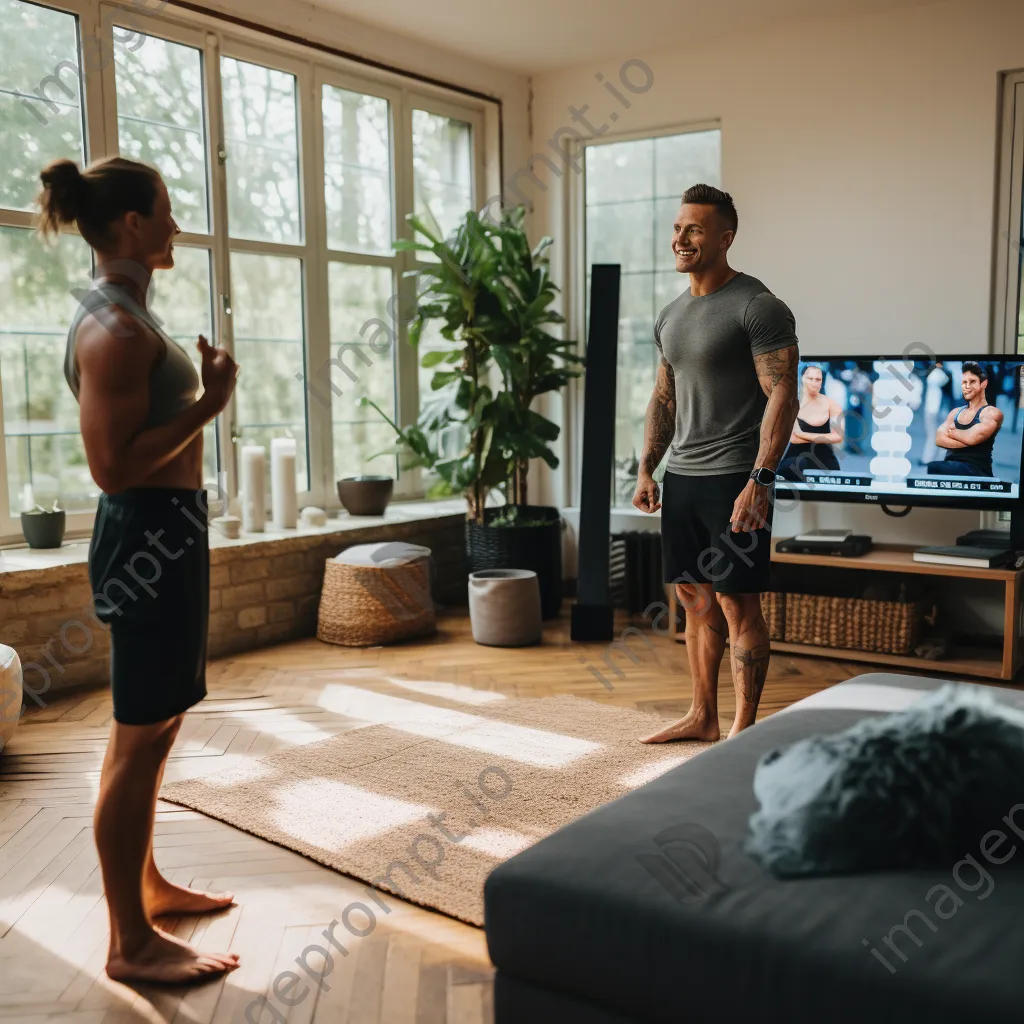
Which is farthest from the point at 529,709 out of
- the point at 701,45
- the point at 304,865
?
the point at 701,45

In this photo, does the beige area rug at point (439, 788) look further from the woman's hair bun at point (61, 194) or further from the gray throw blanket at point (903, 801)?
the woman's hair bun at point (61, 194)

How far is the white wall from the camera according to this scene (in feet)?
13.9

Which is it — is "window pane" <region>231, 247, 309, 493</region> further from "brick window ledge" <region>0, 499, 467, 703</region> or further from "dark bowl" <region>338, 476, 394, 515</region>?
"brick window ledge" <region>0, 499, 467, 703</region>

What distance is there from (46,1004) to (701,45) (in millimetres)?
4625

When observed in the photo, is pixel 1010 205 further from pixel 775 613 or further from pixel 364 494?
pixel 364 494

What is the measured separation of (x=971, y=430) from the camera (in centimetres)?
398

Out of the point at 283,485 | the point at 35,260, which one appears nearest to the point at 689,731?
the point at 283,485

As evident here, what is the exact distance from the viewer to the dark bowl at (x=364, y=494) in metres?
4.94

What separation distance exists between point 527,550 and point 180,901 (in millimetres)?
2896

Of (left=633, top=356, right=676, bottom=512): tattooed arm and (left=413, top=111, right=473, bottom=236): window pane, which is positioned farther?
(left=413, top=111, right=473, bottom=236): window pane

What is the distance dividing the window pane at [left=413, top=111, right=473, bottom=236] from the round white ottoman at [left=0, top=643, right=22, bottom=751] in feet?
9.96

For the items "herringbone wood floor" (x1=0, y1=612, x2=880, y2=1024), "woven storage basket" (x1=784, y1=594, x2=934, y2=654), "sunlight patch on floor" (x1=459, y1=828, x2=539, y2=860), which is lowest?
"herringbone wood floor" (x1=0, y1=612, x2=880, y2=1024)

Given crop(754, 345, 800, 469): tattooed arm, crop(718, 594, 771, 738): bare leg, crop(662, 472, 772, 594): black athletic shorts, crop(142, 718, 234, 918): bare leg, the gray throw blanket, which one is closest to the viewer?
the gray throw blanket

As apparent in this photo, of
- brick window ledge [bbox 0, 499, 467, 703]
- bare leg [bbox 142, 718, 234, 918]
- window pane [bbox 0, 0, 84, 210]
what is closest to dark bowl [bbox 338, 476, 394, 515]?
brick window ledge [bbox 0, 499, 467, 703]
